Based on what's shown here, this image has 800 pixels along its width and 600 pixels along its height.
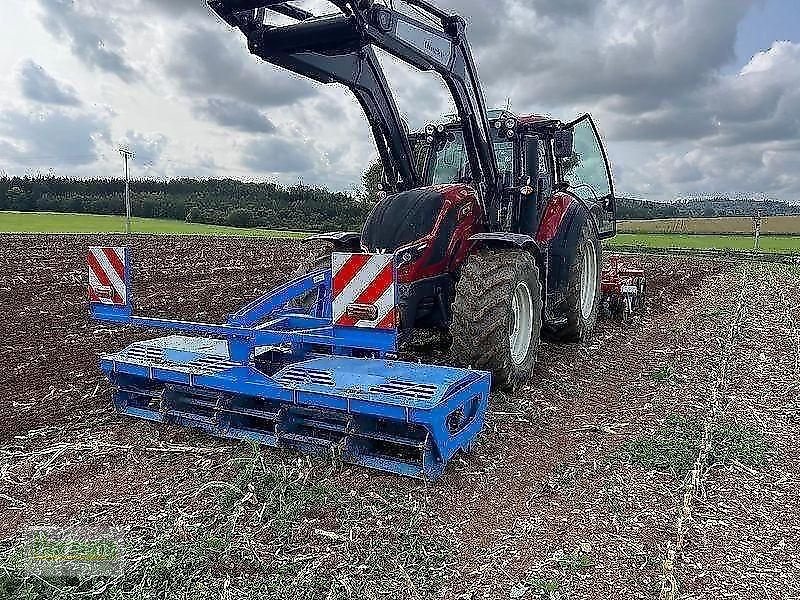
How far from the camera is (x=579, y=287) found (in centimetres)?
744

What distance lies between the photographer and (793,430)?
5336 mm

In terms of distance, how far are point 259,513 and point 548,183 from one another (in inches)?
203

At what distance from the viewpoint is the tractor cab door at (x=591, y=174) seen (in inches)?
314

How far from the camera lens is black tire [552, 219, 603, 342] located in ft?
24.1

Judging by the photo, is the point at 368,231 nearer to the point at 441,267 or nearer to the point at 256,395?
the point at 441,267

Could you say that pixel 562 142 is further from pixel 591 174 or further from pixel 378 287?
pixel 378 287

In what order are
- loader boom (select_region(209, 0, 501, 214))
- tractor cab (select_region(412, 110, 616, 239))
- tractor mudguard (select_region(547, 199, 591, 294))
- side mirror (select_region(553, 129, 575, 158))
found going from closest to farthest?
loader boom (select_region(209, 0, 501, 214))
tractor mudguard (select_region(547, 199, 591, 294))
tractor cab (select_region(412, 110, 616, 239))
side mirror (select_region(553, 129, 575, 158))

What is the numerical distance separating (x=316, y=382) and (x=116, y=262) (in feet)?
6.38

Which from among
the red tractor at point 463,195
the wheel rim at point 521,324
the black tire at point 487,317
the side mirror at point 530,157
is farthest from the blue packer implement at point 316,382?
the side mirror at point 530,157

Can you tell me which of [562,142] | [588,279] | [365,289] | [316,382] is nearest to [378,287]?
[365,289]

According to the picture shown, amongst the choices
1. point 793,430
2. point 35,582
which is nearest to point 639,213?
point 793,430

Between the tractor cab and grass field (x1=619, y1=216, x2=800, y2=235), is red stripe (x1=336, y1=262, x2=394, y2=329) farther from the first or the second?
grass field (x1=619, y1=216, x2=800, y2=235)

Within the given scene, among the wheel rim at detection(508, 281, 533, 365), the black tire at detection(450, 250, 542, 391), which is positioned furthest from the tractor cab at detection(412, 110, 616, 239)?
the black tire at detection(450, 250, 542, 391)

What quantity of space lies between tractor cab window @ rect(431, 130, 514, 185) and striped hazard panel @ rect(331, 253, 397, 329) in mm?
3361
